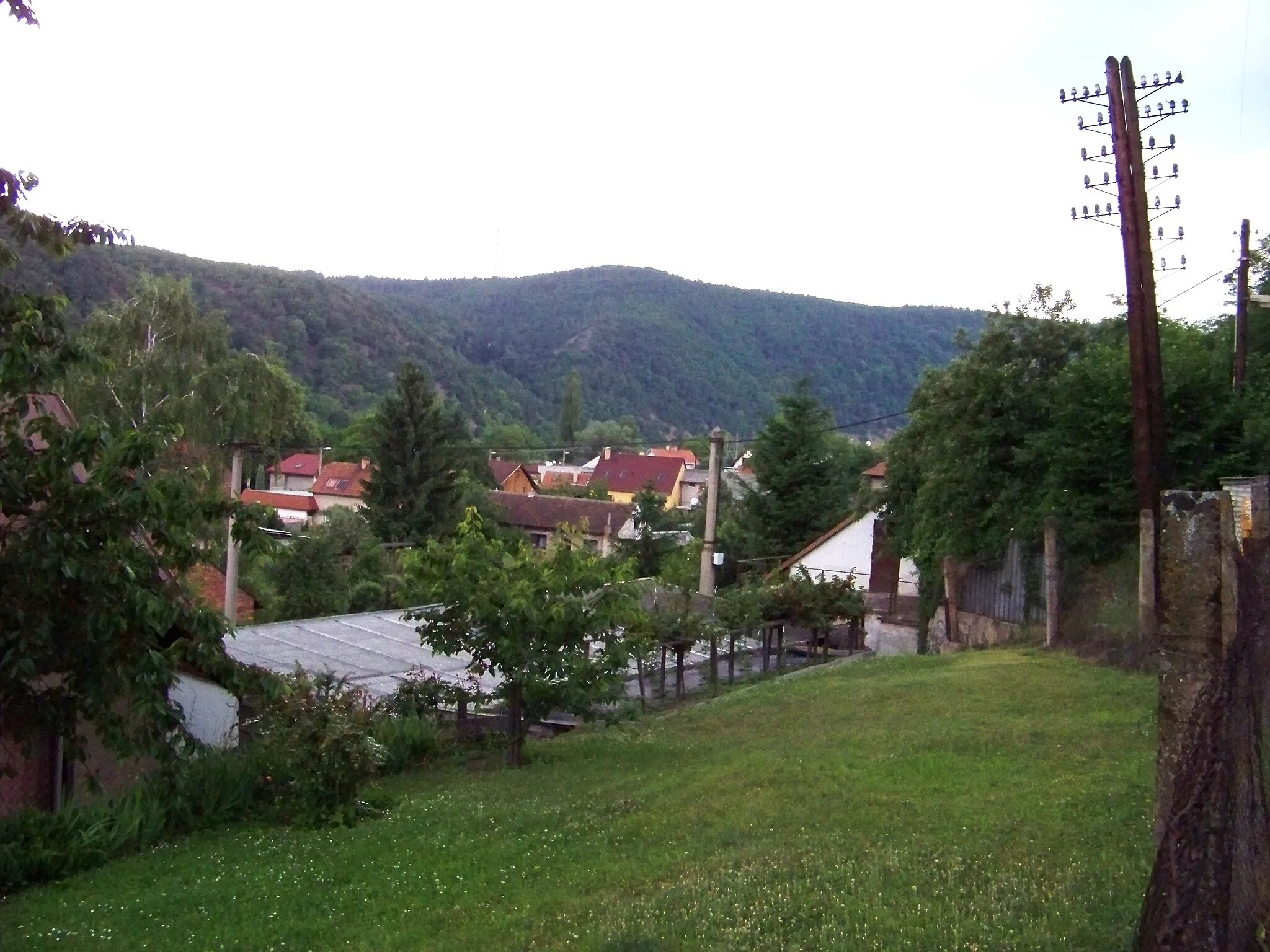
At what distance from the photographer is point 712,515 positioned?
93.9 feet

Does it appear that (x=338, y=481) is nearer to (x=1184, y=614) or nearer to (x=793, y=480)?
(x=793, y=480)

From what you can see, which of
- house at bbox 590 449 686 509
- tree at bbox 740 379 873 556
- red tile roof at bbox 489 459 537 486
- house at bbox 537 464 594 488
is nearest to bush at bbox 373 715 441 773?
tree at bbox 740 379 873 556

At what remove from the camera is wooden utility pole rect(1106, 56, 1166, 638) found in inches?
575

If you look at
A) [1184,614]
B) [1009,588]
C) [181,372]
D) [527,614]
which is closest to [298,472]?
[181,372]

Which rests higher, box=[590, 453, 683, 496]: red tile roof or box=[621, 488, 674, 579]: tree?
box=[590, 453, 683, 496]: red tile roof

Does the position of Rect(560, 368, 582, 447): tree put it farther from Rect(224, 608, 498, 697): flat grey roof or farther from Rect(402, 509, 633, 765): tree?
Rect(402, 509, 633, 765): tree

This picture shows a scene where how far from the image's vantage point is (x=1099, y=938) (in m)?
5.21

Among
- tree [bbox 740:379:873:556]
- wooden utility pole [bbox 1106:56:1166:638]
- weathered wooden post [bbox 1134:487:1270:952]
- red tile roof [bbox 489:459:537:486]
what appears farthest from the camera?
red tile roof [bbox 489:459:537:486]

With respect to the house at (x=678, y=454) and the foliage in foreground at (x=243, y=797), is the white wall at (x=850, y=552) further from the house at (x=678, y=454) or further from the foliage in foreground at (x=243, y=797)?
the house at (x=678, y=454)

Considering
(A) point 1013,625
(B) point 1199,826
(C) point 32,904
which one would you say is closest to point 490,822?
(C) point 32,904

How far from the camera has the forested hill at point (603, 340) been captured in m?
90.8

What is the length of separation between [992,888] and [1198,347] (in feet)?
53.5

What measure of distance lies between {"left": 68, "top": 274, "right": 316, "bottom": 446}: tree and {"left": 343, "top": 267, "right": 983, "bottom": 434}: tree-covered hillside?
80.6 meters

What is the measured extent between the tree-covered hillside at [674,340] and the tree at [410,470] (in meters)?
65.7
